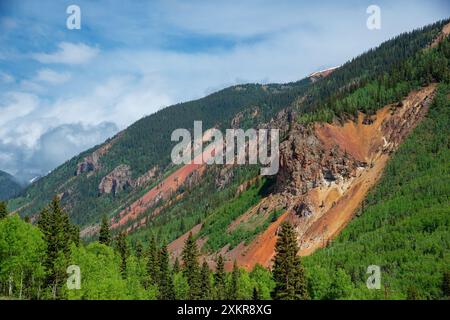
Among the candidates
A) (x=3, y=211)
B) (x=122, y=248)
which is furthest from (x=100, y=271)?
(x=122, y=248)

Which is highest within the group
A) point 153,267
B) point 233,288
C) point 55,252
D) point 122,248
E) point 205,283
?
point 122,248

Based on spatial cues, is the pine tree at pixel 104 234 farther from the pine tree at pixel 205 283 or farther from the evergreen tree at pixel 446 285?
the evergreen tree at pixel 446 285

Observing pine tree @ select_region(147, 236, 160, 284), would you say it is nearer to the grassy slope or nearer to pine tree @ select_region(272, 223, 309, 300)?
the grassy slope

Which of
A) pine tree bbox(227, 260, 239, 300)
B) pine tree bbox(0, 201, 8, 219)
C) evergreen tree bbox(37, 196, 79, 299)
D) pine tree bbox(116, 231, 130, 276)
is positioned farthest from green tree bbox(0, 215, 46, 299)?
pine tree bbox(227, 260, 239, 300)

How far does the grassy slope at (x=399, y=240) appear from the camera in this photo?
381ft

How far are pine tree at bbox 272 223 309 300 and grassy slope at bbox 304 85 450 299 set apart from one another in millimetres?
26162

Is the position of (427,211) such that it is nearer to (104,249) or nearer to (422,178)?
(422,178)

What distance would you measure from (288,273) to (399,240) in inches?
3410

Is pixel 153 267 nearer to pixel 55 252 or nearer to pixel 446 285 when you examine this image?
pixel 55 252

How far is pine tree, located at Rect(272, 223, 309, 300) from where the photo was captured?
2836 inches

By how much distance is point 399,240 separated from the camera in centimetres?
15188

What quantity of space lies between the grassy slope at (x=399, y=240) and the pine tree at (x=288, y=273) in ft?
85.8

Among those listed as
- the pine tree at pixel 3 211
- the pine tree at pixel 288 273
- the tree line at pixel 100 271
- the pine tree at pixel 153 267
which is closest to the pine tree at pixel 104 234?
the tree line at pixel 100 271

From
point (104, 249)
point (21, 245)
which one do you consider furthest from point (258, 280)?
point (21, 245)
